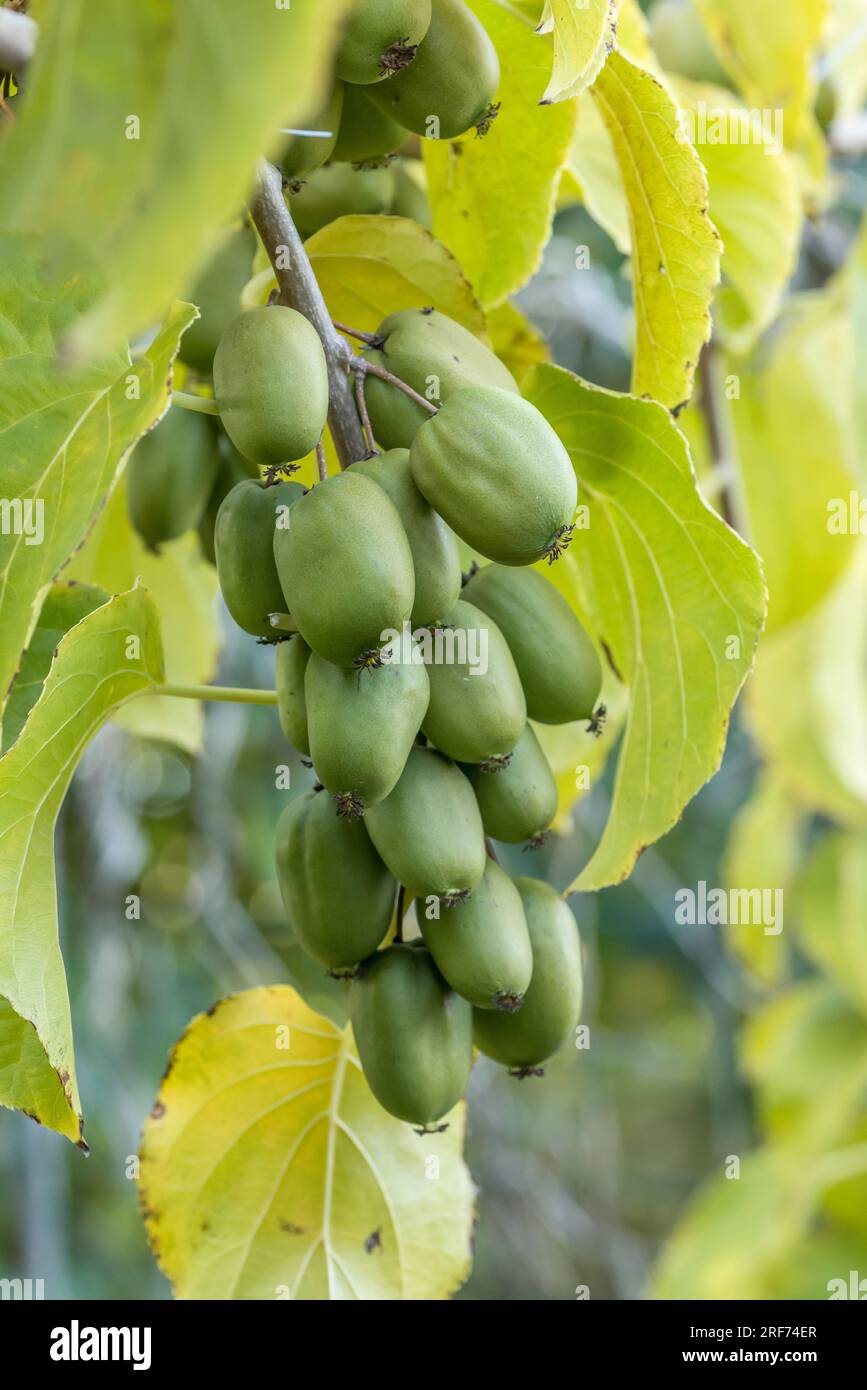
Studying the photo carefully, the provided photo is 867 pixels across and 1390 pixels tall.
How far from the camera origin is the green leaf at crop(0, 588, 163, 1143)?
1.65 ft

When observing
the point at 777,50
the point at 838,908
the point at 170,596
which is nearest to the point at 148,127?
the point at 170,596

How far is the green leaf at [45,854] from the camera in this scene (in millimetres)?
501

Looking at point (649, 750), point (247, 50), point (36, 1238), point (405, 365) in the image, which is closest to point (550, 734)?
point (649, 750)

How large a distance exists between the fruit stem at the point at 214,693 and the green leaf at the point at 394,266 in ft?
0.65

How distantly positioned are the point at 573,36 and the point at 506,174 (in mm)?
221

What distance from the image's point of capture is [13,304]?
0.53 m

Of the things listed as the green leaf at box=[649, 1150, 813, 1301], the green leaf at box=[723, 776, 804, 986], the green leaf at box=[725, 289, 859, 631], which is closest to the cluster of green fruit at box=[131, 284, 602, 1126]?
the green leaf at box=[725, 289, 859, 631]

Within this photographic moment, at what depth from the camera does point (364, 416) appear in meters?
0.54

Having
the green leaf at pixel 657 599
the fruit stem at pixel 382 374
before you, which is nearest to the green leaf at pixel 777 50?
the green leaf at pixel 657 599

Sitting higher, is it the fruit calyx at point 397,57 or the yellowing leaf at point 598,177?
the yellowing leaf at point 598,177

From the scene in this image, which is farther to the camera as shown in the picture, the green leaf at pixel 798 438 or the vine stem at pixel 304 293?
the green leaf at pixel 798 438

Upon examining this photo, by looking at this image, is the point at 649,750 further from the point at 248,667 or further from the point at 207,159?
the point at 248,667

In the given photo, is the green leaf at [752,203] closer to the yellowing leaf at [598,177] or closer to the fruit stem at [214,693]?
the yellowing leaf at [598,177]
